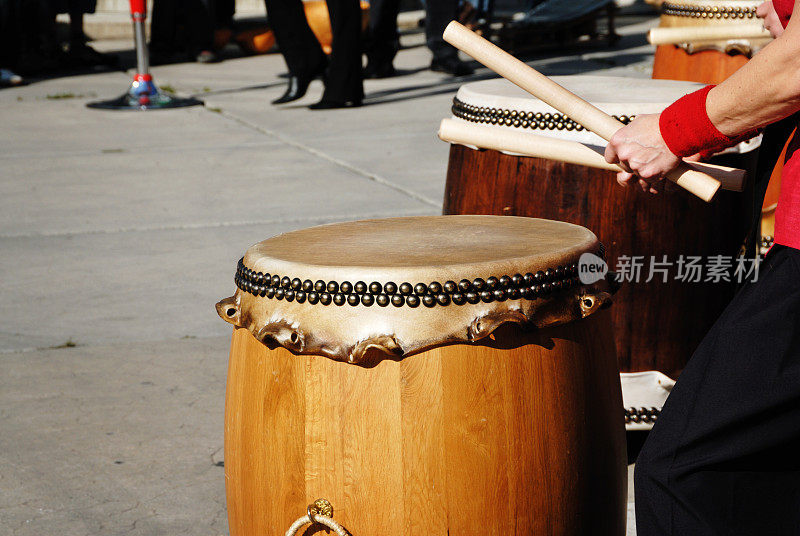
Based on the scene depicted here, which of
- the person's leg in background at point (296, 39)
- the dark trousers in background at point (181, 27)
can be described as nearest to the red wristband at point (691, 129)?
the person's leg in background at point (296, 39)

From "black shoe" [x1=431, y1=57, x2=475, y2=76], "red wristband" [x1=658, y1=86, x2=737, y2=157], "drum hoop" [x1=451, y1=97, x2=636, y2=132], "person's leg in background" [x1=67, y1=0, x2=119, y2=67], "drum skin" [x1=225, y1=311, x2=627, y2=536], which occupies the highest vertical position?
"red wristband" [x1=658, y1=86, x2=737, y2=157]

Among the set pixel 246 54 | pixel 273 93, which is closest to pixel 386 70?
pixel 273 93

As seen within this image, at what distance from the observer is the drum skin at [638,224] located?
204cm

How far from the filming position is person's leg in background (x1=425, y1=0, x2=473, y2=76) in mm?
7004

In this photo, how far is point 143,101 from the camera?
7.05 meters

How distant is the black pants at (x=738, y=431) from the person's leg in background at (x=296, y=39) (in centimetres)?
534

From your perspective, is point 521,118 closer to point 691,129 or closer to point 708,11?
point 691,129

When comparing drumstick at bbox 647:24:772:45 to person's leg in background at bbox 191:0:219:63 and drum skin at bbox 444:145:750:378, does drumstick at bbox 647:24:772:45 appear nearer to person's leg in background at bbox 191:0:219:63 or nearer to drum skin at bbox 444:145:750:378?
drum skin at bbox 444:145:750:378

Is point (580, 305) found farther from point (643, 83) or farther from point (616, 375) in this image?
point (643, 83)

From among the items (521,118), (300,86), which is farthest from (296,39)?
(521,118)

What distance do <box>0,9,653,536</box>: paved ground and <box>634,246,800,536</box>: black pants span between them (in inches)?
41.0

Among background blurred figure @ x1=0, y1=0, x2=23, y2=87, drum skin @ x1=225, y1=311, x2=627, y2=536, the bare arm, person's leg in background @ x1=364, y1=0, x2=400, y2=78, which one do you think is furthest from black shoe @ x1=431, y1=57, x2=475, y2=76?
drum skin @ x1=225, y1=311, x2=627, y2=536

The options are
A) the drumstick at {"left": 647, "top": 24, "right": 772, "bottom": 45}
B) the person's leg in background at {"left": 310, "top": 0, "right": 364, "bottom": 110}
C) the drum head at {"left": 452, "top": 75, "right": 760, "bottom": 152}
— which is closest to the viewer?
the drum head at {"left": 452, "top": 75, "right": 760, "bottom": 152}

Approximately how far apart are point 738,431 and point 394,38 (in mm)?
7036
